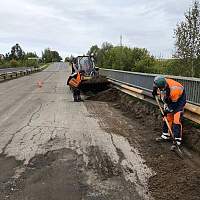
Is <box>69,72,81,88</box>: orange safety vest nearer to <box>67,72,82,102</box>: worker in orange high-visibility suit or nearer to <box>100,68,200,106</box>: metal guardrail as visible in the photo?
<box>67,72,82,102</box>: worker in orange high-visibility suit

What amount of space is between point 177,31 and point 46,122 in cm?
1200

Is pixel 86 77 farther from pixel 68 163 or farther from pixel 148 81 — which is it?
pixel 68 163

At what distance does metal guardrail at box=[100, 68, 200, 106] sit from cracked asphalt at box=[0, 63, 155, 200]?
176cm

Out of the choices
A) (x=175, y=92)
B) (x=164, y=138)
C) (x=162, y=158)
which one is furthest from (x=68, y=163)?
(x=175, y=92)

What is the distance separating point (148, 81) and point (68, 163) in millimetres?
6251

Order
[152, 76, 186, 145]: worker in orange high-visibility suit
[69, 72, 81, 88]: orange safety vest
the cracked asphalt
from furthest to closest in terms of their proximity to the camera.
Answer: [69, 72, 81, 88]: orange safety vest < [152, 76, 186, 145]: worker in orange high-visibility suit < the cracked asphalt

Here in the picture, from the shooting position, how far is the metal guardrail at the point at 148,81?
7.75m

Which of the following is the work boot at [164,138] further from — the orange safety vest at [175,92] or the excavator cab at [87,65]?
the excavator cab at [87,65]

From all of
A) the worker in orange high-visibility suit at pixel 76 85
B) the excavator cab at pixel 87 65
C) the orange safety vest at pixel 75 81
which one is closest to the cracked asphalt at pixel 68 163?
the worker in orange high-visibility suit at pixel 76 85

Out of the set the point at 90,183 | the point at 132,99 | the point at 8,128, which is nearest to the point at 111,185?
the point at 90,183

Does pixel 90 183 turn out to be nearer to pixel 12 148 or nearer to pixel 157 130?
pixel 12 148

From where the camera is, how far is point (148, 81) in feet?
38.5

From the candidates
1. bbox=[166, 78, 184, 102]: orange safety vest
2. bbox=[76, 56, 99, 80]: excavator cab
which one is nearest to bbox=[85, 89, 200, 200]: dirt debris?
bbox=[166, 78, 184, 102]: orange safety vest

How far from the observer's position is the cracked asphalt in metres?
4.82
